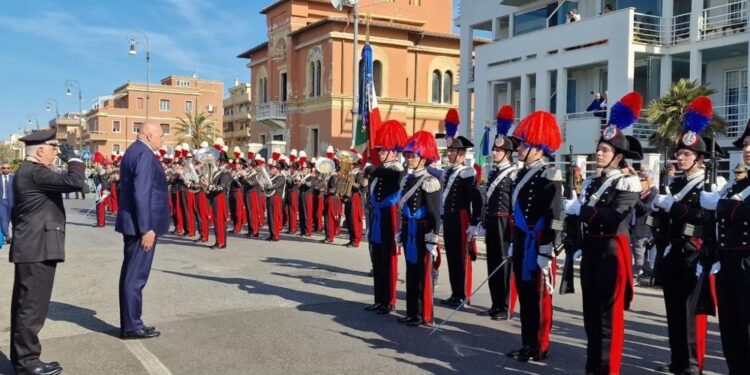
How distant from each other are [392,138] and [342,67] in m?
34.5

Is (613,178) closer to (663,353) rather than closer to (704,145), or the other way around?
(704,145)

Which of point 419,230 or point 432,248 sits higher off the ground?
point 419,230

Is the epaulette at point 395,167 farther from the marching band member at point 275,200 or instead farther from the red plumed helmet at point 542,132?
the marching band member at point 275,200

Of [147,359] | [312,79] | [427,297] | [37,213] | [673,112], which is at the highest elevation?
[312,79]

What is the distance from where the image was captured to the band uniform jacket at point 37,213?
5.72 m

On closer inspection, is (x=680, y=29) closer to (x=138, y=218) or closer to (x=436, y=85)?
(x=138, y=218)

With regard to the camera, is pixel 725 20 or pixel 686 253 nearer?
pixel 686 253

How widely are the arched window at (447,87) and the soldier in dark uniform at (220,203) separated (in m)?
32.7

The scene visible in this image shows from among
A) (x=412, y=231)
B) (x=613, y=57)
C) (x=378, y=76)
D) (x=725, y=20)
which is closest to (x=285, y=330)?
(x=412, y=231)

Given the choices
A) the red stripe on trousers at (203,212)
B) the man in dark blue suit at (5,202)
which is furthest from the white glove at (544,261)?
the man in dark blue suit at (5,202)

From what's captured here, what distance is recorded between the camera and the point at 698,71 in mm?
22234

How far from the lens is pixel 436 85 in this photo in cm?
4662

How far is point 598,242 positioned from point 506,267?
2.84 meters

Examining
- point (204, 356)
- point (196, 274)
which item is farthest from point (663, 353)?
point (196, 274)
